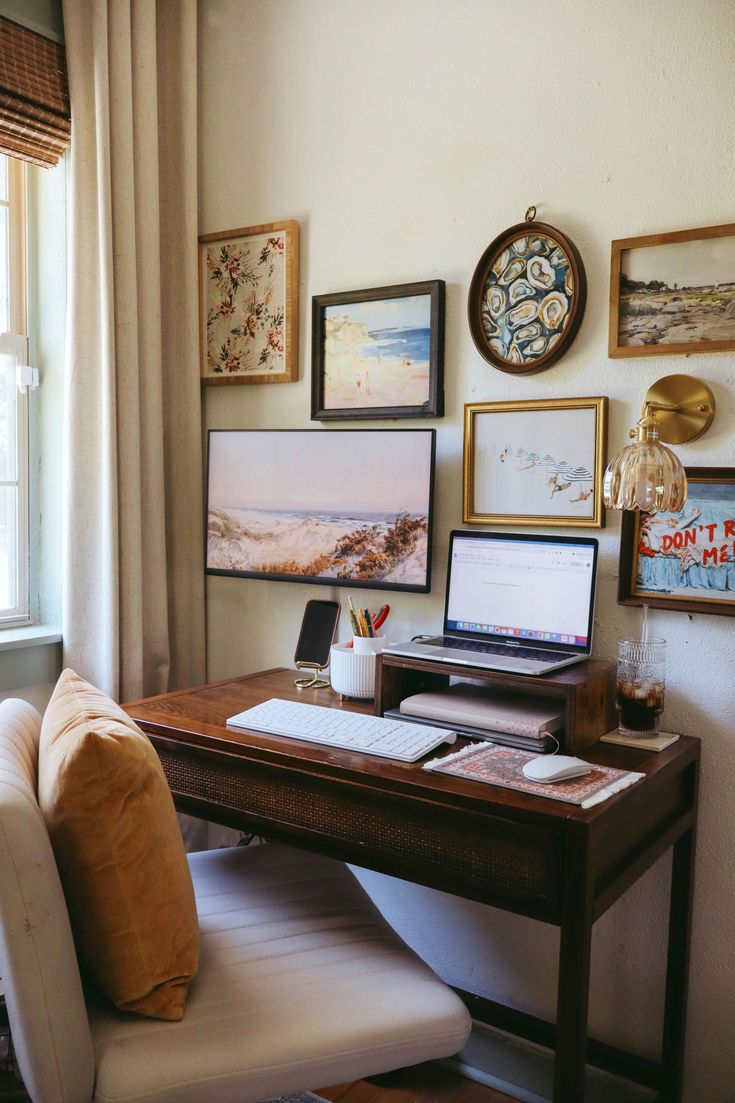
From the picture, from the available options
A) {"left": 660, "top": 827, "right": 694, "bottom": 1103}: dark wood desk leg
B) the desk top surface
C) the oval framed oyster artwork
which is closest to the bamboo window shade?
the oval framed oyster artwork

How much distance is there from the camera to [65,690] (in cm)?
147

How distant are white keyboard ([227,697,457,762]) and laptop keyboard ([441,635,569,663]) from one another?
179mm

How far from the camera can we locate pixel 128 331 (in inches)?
85.4

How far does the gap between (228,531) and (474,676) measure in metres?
0.85

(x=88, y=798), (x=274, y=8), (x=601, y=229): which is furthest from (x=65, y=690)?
(x=274, y=8)

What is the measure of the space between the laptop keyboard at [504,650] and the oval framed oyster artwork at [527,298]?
22.0 inches

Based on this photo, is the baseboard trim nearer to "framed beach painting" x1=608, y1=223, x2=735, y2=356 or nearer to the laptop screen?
the laptop screen

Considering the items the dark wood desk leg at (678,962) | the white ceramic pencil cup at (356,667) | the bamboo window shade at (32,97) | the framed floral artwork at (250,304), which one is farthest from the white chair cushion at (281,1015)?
the bamboo window shade at (32,97)

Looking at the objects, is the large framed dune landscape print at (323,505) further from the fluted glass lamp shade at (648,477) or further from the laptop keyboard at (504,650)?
the fluted glass lamp shade at (648,477)

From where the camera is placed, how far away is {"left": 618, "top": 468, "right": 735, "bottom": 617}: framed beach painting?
5.49 ft

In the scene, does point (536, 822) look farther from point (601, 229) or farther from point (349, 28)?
point (349, 28)

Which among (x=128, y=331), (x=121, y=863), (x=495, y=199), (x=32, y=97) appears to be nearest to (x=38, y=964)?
(x=121, y=863)

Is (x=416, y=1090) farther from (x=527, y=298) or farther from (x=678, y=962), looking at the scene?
(x=527, y=298)

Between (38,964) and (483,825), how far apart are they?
616 mm
